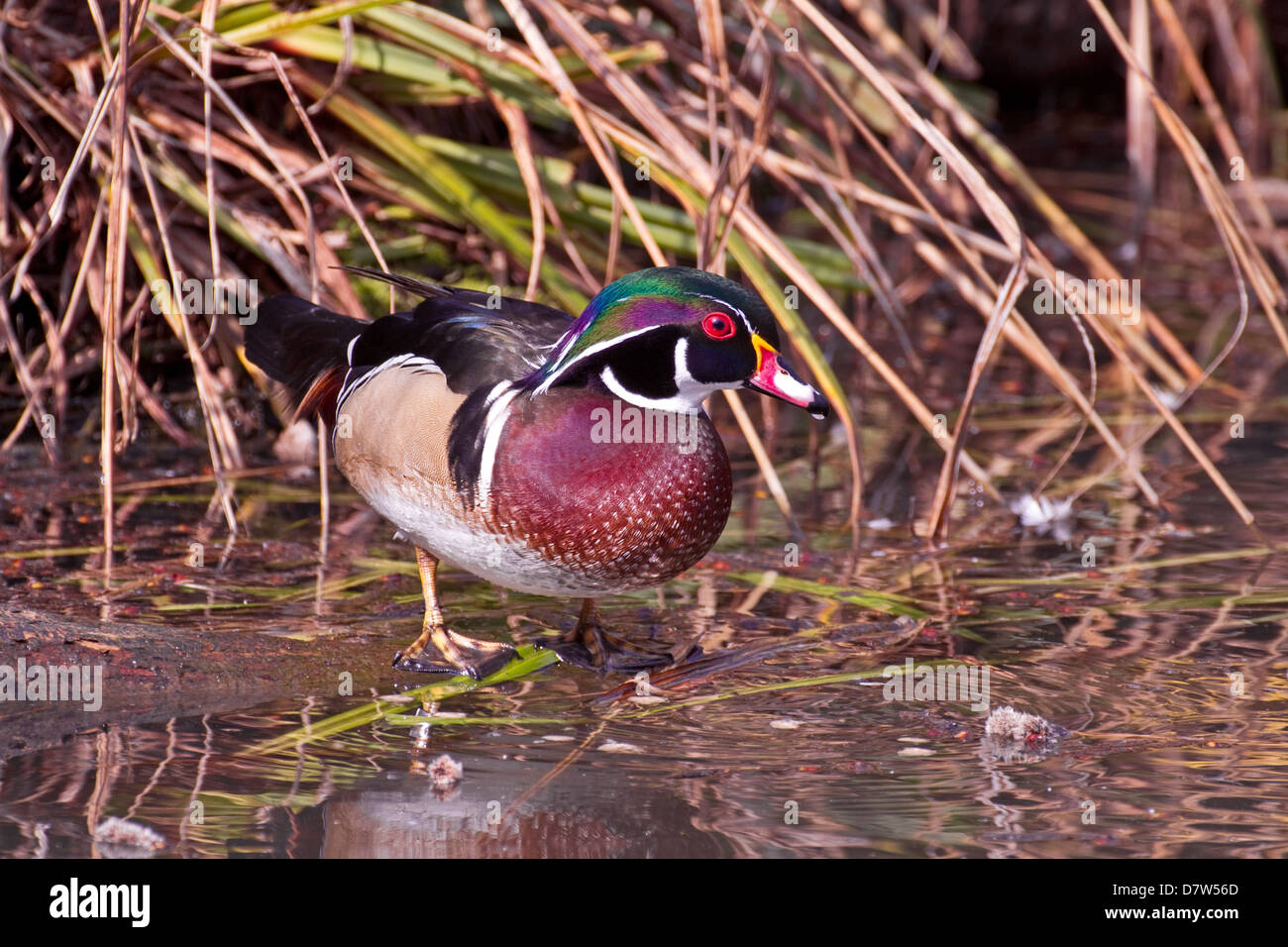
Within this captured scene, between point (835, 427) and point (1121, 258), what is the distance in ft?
8.28

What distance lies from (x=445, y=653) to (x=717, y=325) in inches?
33.6

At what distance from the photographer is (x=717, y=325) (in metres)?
2.83

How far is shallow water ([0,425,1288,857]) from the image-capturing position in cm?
243

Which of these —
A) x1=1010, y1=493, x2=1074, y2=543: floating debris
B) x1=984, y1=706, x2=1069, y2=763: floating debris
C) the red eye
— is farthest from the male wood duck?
x1=1010, y1=493, x2=1074, y2=543: floating debris

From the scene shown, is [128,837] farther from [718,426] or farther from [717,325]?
[718,426]

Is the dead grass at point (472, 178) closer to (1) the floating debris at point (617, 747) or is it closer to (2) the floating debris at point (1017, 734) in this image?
(2) the floating debris at point (1017, 734)

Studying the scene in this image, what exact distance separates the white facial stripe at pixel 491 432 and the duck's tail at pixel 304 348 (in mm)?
613

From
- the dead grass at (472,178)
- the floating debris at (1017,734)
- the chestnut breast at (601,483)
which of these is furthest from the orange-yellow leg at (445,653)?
the floating debris at (1017,734)

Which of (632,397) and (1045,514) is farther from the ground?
(632,397)

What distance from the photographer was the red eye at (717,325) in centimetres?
283

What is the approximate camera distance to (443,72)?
4.48 metres

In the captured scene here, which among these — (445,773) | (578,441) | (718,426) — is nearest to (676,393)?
(578,441)
